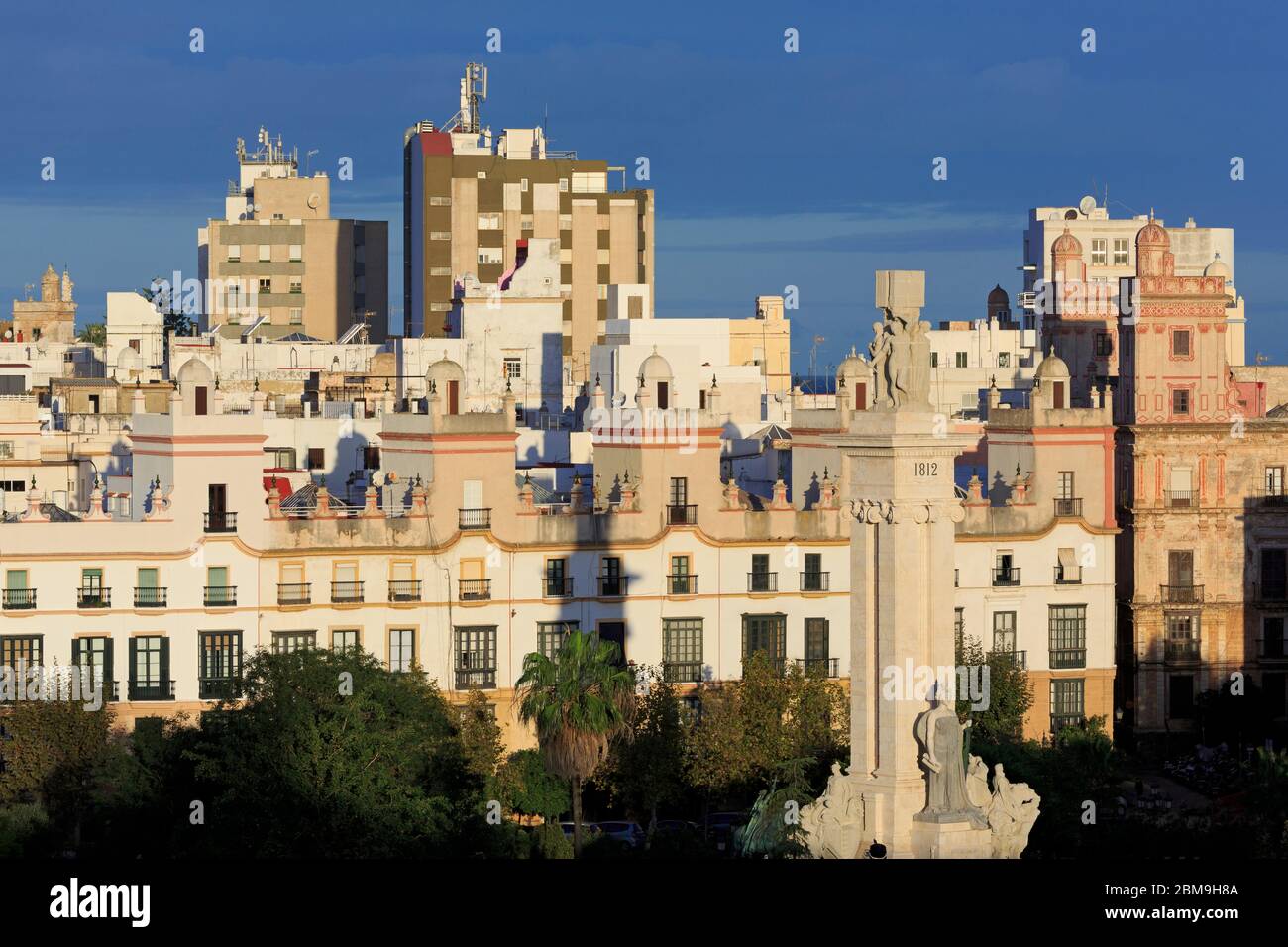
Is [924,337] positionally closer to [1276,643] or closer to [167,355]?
[1276,643]

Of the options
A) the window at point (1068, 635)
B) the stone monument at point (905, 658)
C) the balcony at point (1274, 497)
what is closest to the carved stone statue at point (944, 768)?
the stone monument at point (905, 658)

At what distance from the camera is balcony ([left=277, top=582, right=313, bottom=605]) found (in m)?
90.9

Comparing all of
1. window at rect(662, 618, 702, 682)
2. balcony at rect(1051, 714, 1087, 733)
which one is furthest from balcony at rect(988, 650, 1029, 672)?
window at rect(662, 618, 702, 682)

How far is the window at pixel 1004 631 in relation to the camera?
98.4 metres

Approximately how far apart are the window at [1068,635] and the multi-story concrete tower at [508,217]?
63807mm

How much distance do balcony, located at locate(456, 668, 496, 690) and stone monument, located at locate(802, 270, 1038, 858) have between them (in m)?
35.3

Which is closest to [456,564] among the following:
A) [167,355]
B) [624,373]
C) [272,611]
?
[272,611]

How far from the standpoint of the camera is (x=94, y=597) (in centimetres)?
8888

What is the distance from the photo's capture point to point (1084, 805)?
80.7 metres

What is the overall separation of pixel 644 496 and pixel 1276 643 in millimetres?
28099

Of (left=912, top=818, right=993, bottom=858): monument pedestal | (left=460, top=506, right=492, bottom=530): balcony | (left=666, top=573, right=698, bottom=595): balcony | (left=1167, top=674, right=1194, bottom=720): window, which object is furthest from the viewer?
(left=1167, top=674, right=1194, bottom=720): window

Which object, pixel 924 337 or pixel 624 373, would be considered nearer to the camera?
pixel 924 337

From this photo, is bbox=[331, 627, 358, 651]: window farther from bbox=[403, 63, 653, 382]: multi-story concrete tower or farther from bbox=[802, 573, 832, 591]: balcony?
bbox=[403, 63, 653, 382]: multi-story concrete tower

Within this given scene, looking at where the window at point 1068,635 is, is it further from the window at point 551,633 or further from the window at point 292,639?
the window at point 292,639
